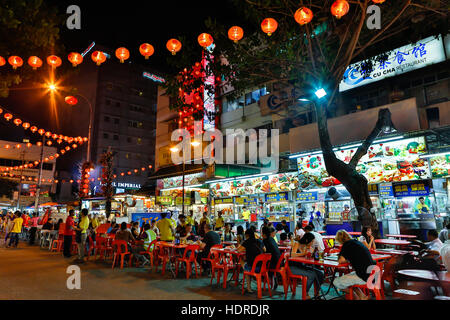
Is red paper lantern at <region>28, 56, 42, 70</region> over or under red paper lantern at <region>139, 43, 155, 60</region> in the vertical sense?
under

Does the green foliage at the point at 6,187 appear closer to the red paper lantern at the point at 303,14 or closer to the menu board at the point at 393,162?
the menu board at the point at 393,162

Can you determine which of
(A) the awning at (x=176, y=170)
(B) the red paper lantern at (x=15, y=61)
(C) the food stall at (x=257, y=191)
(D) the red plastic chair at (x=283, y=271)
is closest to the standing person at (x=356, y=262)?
(D) the red plastic chair at (x=283, y=271)

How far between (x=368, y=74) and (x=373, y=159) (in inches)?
157

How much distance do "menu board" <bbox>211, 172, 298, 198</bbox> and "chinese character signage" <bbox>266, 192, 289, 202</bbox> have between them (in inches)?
11.3

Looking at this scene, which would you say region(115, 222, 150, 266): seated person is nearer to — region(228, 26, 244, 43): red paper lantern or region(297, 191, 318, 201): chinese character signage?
region(228, 26, 244, 43): red paper lantern

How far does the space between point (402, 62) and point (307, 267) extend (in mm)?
11411

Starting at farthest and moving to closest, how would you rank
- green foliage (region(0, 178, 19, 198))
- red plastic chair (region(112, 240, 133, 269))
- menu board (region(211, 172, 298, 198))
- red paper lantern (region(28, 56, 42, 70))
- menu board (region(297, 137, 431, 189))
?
green foliage (region(0, 178, 19, 198)), menu board (region(211, 172, 298, 198)), menu board (region(297, 137, 431, 189)), red plastic chair (region(112, 240, 133, 269)), red paper lantern (region(28, 56, 42, 70))

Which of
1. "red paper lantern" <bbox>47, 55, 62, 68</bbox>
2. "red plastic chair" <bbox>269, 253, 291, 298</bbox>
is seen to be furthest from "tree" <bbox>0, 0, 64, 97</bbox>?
"red plastic chair" <bbox>269, 253, 291, 298</bbox>

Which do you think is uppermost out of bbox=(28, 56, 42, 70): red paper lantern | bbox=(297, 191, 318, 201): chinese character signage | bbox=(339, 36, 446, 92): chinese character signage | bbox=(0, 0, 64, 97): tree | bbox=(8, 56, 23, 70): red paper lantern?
bbox=(339, 36, 446, 92): chinese character signage

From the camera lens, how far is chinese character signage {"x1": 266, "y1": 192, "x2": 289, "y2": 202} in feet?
54.4

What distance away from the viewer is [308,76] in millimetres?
11492

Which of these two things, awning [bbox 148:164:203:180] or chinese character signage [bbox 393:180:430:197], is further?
awning [bbox 148:164:203:180]

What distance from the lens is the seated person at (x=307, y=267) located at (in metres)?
6.41
